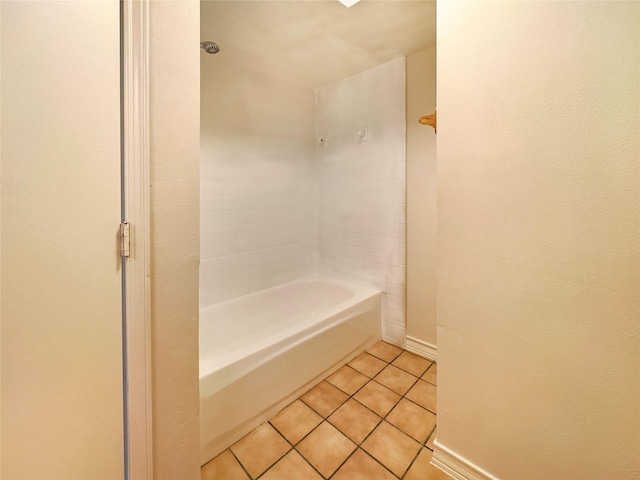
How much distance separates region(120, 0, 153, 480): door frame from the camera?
2.46ft

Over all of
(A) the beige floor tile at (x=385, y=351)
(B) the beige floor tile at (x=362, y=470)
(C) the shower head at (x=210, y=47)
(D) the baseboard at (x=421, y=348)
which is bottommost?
(B) the beige floor tile at (x=362, y=470)

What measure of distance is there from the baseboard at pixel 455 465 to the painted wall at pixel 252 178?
176 centimetres

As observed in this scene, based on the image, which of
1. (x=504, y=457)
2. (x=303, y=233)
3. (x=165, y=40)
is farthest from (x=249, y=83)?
(x=504, y=457)

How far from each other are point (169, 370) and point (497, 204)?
4.18 feet

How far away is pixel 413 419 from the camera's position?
59.7 inches

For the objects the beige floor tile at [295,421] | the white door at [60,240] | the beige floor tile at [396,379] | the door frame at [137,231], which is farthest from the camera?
the beige floor tile at [396,379]

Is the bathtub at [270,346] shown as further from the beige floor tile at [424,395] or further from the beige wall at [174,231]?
the beige floor tile at [424,395]

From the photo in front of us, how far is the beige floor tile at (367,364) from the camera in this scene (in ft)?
6.50

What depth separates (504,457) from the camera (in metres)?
1.06

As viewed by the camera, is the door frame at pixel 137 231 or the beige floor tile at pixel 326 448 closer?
the door frame at pixel 137 231

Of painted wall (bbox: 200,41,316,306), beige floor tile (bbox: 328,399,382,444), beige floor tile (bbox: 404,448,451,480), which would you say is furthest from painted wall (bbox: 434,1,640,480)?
painted wall (bbox: 200,41,316,306)

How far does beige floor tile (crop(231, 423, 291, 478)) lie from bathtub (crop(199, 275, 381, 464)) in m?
0.04

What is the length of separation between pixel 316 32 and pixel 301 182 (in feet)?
4.14

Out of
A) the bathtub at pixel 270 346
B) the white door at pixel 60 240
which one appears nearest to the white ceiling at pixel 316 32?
the white door at pixel 60 240
